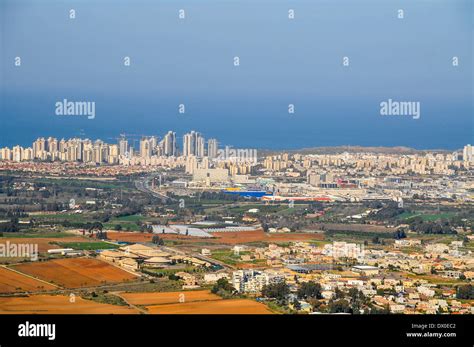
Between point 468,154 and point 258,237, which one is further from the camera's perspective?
point 468,154

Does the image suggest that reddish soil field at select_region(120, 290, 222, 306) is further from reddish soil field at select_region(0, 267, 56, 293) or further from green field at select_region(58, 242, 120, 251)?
green field at select_region(58, 242, 120, 251)

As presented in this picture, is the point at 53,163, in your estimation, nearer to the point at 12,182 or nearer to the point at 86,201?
the point at 12,182

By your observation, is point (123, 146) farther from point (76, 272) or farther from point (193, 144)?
point (76, 272)

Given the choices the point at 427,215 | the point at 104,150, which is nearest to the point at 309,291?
the point at 427,215

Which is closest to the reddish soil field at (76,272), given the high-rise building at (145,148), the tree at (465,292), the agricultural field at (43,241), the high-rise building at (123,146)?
the agricultural field at (43,241)

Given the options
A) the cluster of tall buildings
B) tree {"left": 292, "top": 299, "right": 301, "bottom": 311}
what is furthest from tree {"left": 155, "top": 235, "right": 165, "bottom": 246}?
the cluster of tall buildings

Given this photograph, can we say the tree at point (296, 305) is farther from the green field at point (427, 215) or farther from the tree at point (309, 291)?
the green field at point (427, 215)

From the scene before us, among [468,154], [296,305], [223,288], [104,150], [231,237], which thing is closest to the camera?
[296,305]
